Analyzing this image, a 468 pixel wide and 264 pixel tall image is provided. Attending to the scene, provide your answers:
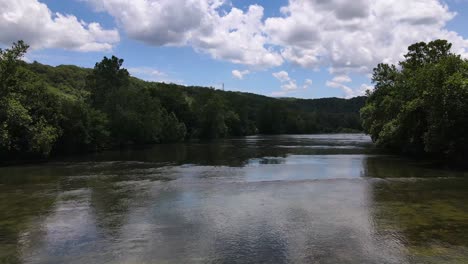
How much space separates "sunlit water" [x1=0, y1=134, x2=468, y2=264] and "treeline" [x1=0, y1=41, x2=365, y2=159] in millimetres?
13846

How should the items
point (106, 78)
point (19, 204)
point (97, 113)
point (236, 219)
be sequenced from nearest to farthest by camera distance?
point (236, 219)
point (19, 204)
point (97, 113)
point (106, 78)

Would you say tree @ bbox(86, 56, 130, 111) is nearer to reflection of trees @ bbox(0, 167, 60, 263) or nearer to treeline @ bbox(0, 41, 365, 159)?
treeline @ bbox(0, 41, 365, 159)

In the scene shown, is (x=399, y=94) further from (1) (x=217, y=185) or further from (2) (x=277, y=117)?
(2) (x=277, y=117)

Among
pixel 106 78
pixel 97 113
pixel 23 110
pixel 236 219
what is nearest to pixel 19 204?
pixel 236 219

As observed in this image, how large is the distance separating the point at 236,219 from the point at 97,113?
52886mm

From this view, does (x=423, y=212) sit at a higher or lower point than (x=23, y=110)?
lower

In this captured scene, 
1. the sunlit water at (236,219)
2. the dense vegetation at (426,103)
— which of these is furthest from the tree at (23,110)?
the dense vegetation at (426,103)

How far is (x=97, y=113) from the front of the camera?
64.4 metres

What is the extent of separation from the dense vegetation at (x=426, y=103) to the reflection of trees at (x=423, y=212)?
5124 millimetres

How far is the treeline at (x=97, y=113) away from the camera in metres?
42.9

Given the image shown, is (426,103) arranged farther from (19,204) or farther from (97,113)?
(97,113)

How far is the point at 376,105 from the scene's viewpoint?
5809cm

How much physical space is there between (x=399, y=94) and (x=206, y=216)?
124 feet

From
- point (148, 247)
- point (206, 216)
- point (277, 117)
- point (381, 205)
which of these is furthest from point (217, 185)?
point (277, 117)
